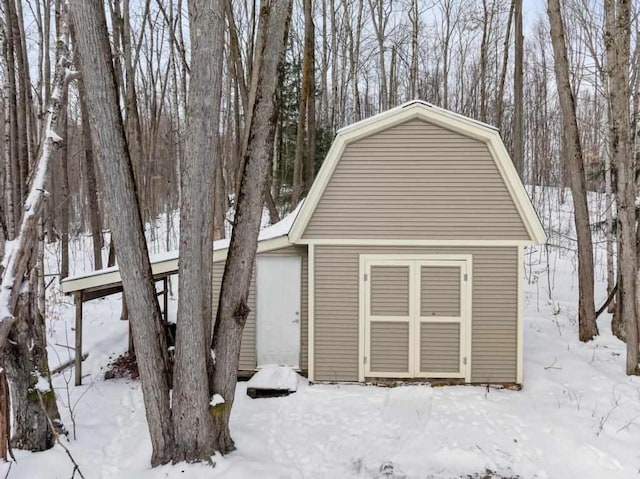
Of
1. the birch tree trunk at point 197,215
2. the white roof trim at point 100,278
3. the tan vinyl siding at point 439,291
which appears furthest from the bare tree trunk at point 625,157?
the white roof trim at point 100,278

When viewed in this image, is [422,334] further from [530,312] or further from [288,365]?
[530,312]

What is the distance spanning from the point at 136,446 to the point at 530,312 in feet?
29.1

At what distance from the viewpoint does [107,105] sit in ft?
11.3

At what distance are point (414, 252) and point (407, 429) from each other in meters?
2.44

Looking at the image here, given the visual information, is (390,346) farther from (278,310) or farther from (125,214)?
(125,214)

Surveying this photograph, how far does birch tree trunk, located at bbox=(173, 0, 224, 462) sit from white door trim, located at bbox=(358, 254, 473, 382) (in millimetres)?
3127

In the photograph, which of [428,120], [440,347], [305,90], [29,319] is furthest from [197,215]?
[305,90]

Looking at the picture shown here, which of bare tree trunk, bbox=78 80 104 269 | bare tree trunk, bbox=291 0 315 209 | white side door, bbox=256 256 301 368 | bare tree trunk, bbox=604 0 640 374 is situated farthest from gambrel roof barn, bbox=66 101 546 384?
bare tree trunk, bbox=78 80 104 269

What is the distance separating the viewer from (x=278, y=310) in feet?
22.6

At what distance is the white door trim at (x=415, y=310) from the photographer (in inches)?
250

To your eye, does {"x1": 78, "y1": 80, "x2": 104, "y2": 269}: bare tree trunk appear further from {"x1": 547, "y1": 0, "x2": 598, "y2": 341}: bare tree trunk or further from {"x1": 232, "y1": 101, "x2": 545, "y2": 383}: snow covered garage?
{"x1": 547, "y1": 0, "x2": 598, "y2": 341}: bare tree trunk

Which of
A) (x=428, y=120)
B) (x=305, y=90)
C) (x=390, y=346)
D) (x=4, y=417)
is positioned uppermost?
(x=305, y=90)

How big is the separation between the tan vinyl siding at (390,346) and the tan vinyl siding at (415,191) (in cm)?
129

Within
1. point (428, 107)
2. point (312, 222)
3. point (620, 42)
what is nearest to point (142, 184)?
point (312, 222)
